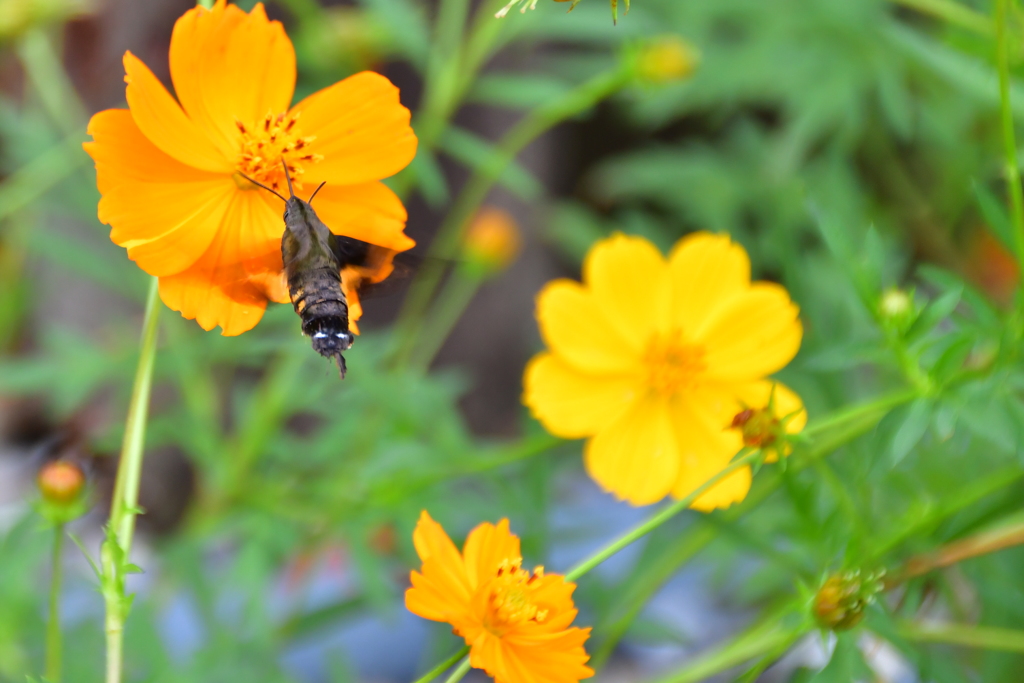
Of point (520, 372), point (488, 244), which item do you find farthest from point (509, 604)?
point (520, 372)

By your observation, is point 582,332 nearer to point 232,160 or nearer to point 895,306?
point 895,306

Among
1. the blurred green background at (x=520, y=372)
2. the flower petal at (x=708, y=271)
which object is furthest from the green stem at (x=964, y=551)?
the flower petal at (x=708, y=271)

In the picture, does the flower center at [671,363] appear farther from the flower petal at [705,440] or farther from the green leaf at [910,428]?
the green leaf at [910,428]

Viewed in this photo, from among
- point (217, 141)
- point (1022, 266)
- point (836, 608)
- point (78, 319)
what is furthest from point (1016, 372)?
point (78, 319)

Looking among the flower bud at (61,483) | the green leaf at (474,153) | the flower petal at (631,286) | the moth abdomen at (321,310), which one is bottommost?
the moth abdomen at (321,310)

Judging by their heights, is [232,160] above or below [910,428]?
above

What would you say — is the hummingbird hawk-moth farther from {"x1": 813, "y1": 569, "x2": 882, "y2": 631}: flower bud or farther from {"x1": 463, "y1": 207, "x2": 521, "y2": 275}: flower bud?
{"x1": 463, "y1": 207, "x2": 521, "y2": 275}: flower bud

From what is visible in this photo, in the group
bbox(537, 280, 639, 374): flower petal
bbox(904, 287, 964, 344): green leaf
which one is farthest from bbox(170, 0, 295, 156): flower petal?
bbox(904, 287, 964, 344): green leaf
